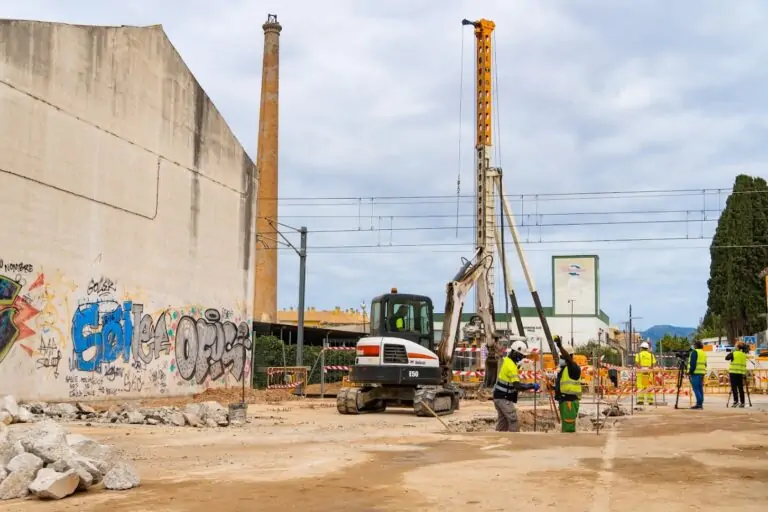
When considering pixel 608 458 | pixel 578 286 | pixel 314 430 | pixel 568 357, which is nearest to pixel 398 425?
pixel 314 430

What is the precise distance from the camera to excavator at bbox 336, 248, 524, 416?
20.5m

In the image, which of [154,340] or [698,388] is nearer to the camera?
[698,388]

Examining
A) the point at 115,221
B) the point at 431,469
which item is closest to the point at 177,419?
the point at 115,221

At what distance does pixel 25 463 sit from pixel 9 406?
9816mm

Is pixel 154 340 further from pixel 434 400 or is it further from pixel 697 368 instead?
pixel 697 368

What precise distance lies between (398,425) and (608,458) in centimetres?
754

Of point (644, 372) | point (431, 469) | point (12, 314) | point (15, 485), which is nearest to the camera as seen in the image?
point (15, 485)

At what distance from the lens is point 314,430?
1656cm

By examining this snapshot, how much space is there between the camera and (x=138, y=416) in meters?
17.5

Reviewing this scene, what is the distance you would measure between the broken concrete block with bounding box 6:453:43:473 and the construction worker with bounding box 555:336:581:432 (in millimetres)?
9356

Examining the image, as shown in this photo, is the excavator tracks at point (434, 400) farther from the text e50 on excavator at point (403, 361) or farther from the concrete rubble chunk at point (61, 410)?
the concrete rubble chunk at point (61, 410)

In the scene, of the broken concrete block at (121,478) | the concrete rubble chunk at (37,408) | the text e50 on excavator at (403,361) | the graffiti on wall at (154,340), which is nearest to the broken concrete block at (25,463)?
the broken concrete block at (121,478)

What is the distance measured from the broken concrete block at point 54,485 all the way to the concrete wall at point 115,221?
12.3m

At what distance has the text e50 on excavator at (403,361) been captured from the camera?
20.5 metres
